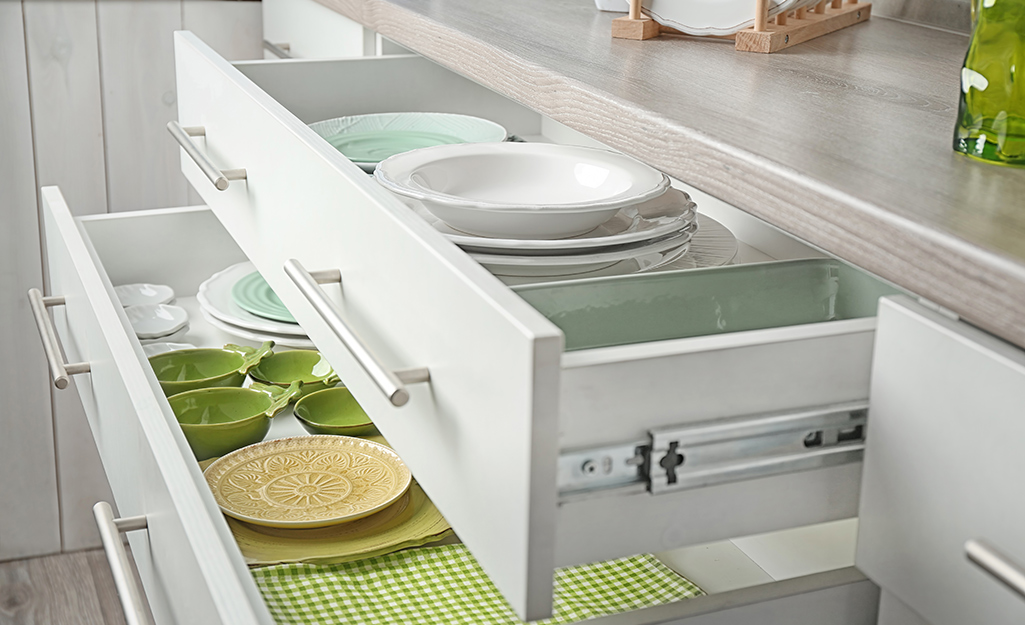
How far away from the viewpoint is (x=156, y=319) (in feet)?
3.95

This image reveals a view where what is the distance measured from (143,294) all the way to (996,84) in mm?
1020

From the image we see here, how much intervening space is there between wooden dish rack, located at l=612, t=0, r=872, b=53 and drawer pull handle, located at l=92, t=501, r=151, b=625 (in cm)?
57

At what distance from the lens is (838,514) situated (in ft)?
1.73

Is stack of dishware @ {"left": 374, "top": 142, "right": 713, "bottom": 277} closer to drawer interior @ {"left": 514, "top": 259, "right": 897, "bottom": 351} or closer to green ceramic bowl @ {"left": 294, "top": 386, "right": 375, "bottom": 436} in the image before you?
drawer interior @ {"left": 514, "top": 259, "right": 897, "bottom": 351}

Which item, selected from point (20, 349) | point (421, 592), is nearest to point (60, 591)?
point (20, 349)

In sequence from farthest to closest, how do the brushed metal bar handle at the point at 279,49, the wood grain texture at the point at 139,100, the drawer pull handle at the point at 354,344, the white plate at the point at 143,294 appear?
1. the wood grain texture at the point at 139,100
2. the brushed metal bar handle at the point at 279,49
3. the white plate at the point at 143,294
4. the drawer pull handle at the point at 354,344

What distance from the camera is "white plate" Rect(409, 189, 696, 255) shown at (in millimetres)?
664

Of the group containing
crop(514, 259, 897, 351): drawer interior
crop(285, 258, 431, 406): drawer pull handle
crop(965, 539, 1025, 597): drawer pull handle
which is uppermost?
crop(514, 259, 897, 351): drawer interior

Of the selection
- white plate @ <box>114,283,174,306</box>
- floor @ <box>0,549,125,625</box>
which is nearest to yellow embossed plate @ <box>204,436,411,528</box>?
white plate @ <box>114,283,174,306</box>

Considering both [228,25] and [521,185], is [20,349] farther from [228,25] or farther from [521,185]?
[521,185]

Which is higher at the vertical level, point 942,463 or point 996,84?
point 996,84

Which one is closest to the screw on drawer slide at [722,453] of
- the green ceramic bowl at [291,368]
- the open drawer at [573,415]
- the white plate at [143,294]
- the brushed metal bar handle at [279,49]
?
the open drawer at [573,415]

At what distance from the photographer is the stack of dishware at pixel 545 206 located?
67 centimetres

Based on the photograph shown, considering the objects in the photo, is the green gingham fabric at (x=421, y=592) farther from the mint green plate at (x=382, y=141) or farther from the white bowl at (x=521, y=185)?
the mint green plate at (x=382, y=141)
